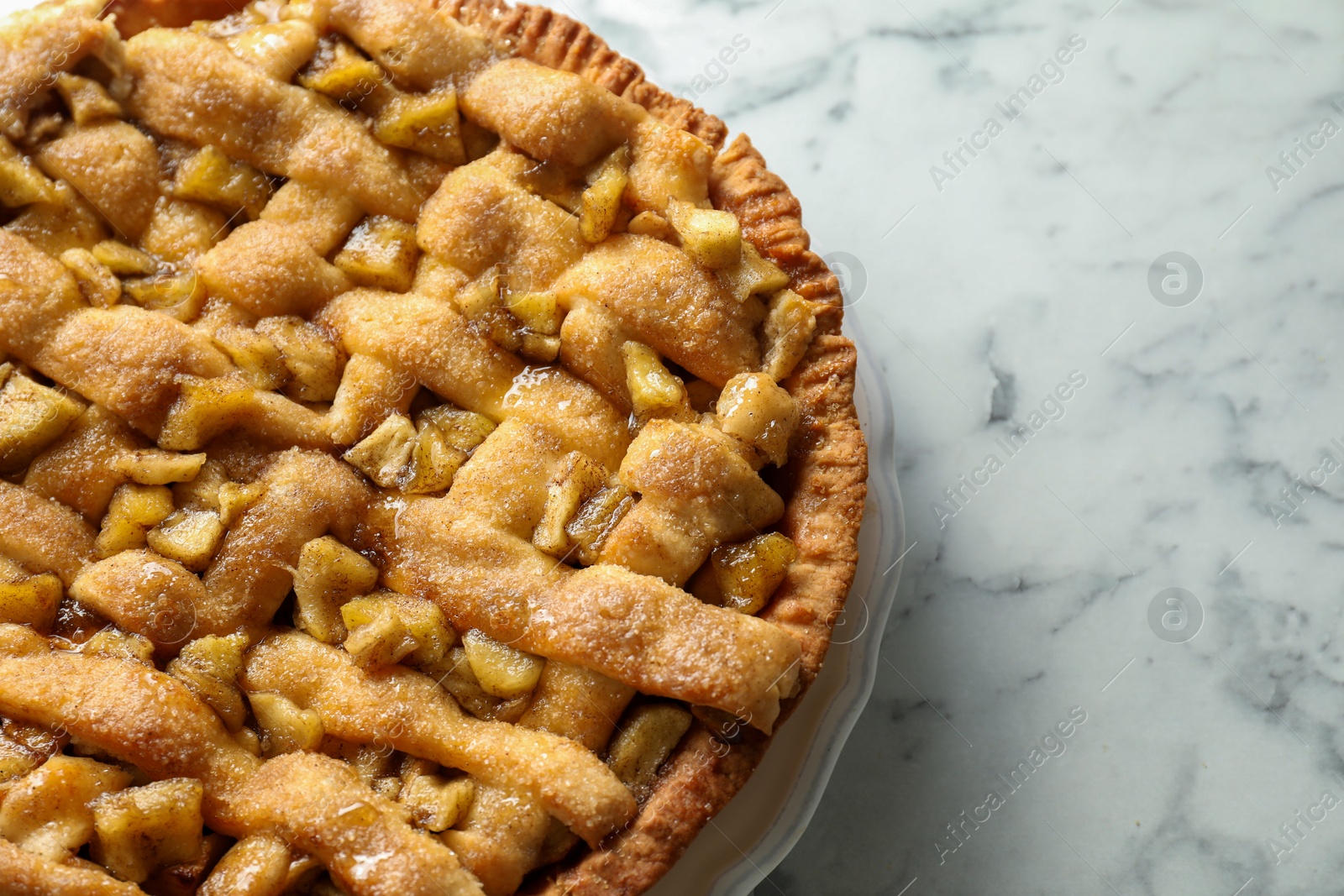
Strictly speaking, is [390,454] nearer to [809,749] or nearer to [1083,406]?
[809,749]

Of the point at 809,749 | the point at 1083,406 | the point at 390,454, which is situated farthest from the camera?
the point at 1083,406

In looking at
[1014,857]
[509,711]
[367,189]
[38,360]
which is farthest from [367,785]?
[1014,857]

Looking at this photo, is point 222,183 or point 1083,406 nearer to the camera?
point 222,183

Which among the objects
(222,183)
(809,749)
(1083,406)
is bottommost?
(809,749)

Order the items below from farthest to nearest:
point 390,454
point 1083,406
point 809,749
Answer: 1. point 1083,406
2. point 809,749
3. point 390,454

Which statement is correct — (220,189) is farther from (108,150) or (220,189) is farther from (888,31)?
(888,31)

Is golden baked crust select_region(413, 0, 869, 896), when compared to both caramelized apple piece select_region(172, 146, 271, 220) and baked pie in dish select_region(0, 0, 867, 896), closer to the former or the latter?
baked pie in dish select_region(0, 0, 867, 896)

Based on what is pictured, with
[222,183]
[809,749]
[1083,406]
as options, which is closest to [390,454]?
[222,183]

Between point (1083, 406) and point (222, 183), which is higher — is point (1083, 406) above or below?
above
